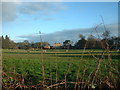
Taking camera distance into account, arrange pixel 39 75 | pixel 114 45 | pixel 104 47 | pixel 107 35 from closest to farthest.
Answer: pixel 104 47 < pixel 107 35 < pixel 114 45 < pixel 39 75

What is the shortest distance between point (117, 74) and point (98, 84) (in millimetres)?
359

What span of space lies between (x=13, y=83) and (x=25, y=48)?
2.05 ft

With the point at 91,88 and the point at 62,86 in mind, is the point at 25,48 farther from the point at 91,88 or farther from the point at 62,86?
the point at 91,88

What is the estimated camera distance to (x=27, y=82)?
3490 mm

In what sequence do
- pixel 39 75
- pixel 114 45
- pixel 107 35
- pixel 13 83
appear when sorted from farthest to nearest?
pixel 39 75
pixel 13 83
pixel 114 45
pixel 107 35

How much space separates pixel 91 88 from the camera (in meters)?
2.95

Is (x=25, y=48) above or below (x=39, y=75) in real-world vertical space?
above

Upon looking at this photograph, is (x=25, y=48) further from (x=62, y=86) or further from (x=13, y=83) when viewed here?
(x=62, y=86)

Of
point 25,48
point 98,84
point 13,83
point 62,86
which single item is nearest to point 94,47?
point 98,84

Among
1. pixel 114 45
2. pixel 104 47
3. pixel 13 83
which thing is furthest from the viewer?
pixel 13 83

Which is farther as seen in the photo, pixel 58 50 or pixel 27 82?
pixel 27 82

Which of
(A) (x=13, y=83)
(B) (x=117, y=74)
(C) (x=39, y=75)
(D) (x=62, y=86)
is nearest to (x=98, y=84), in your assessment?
(B) (x=117, y=74)

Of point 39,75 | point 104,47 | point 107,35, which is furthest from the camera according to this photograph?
point 39,75

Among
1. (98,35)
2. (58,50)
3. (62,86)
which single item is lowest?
(62,86)
